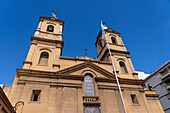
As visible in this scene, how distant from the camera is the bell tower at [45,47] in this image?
16.0 meters

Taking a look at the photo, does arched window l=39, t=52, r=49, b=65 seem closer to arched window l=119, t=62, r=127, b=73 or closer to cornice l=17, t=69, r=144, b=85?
cornice l=17, t=69, r=144, b=85

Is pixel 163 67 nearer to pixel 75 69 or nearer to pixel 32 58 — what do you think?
pixel 75 69

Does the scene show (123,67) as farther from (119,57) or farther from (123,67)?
(119,57)

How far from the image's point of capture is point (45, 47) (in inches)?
716

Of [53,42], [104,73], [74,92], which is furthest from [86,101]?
[53,42]

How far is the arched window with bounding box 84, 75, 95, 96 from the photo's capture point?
15000mm

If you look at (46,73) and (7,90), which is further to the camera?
(46,73)

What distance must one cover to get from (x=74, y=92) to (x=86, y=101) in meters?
1.67

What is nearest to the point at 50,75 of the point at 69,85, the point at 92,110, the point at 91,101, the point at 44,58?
the point at 69,85

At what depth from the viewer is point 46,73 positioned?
1477 centimetres

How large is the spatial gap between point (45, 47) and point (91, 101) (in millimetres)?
9876

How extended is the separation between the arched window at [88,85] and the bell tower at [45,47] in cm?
397

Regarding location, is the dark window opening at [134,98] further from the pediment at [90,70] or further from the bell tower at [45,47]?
the bell tower at [45,47]

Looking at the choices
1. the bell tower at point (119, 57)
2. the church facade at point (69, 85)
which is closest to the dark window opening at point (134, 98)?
the church facade at point (69, 85)
